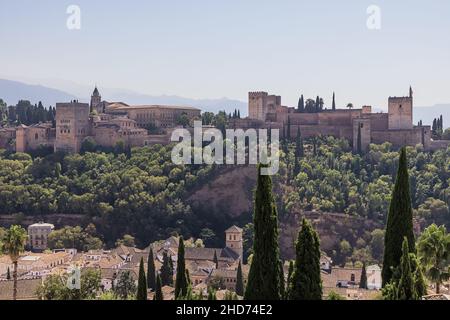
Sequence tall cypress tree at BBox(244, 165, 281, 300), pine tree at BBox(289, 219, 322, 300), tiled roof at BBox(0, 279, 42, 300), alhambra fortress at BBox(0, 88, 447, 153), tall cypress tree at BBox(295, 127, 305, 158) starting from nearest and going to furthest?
pine tree at BBox(289, 219, 322, 300)
tall cypress tree at BBox(244, 165, 281, 300)
tiled roof at BBox(0, 279, 42, 300)
tall cypress tree at BBox(295, 127, 305, 158)
alhambra fortress at BBox(0, 88, 447, 153)

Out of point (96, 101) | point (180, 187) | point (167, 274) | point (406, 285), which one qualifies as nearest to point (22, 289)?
point (167, 274)

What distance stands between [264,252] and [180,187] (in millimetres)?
52716

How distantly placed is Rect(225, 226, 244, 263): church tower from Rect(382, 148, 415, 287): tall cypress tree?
40.4 m

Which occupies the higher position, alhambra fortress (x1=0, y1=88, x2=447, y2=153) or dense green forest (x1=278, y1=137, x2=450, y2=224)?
alhambra fortress (x1=0, y1=88, x2=447, y2=153)

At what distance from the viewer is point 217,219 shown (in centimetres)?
6962

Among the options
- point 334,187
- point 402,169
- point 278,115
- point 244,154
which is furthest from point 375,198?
point 402,169

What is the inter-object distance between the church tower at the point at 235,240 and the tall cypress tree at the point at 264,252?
41.9 meters

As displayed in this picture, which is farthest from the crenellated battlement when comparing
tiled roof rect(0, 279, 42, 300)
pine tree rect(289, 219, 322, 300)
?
pine tree rect(289, 219, 322, 300)

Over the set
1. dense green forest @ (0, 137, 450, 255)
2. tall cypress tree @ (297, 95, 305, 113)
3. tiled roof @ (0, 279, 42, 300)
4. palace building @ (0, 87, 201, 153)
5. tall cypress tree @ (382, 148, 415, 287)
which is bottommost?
tiled roof @ (0, 279, 42, 300)

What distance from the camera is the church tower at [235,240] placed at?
61156mm

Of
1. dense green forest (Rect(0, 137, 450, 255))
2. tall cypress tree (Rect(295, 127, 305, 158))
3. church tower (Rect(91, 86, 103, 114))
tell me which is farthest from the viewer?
church tower (Rect(91, 86, 103, 114))

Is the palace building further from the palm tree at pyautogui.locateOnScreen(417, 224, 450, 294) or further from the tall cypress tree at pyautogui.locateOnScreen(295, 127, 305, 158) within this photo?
the palm tree at pyautogui.locateOnScreen(417, 224, 450, 294)

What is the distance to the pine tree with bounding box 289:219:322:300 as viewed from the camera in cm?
1827

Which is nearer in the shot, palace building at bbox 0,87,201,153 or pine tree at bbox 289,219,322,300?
pine tree at bbox 289,219,322,300
